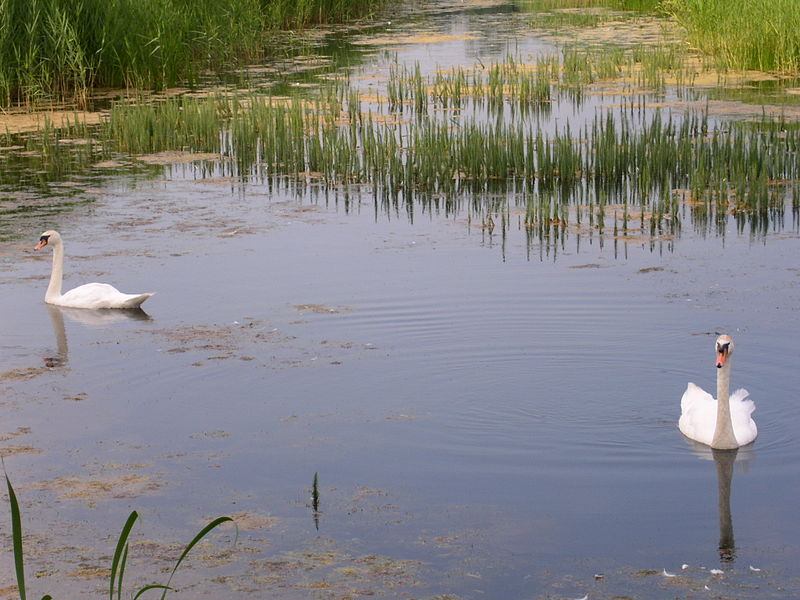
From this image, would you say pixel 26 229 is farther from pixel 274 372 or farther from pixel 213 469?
pixel 213 469

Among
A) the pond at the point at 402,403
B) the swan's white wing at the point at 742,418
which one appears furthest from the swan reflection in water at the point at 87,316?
the swan's white wing at the point at 742,418

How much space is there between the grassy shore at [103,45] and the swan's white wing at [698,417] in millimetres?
14081

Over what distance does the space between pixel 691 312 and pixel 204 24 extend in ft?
54.5

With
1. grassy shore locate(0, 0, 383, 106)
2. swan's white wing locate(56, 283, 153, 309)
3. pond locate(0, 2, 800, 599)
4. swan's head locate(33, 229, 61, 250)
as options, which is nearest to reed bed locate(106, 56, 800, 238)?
pond locate(0, 2, 800, 599)

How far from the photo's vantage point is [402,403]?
7324mm

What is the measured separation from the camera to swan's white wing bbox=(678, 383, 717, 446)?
6621 mm

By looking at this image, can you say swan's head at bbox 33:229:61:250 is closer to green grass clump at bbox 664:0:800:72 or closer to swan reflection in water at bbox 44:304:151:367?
swan reflection in water at bbox 44:304:151:367

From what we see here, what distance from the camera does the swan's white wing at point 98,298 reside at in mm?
9523

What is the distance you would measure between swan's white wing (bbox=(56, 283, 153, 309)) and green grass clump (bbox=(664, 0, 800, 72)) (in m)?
13.7

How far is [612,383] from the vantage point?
748 cm

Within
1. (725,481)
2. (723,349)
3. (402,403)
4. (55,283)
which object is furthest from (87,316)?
(725,481)

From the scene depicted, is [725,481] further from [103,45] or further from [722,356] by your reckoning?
[103,45]

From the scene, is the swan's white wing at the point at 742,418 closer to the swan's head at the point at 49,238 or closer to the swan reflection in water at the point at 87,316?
the swan reflection in water at the point at 87,316

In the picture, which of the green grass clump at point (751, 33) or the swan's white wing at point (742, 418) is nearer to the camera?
the swan's white wing at point (742, 418)
